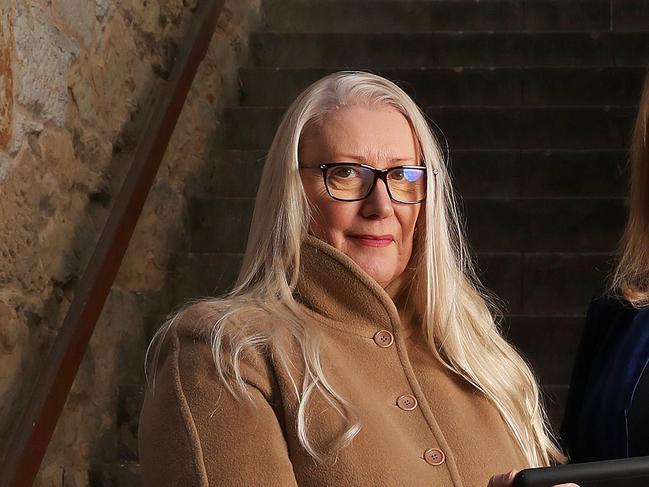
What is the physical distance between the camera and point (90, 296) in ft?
10.4

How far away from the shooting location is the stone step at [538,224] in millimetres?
4227

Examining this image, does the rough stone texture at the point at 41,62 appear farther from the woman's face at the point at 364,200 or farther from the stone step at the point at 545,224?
the stone step at the point at 545,224

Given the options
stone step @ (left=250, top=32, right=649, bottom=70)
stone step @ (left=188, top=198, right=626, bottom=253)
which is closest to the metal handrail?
stone step @ (left=188, top=198, right=626, bottom=253)

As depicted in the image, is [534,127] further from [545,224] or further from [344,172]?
[344,172]

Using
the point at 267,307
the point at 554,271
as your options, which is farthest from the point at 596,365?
the point at 554,271

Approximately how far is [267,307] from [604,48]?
382 centimetres

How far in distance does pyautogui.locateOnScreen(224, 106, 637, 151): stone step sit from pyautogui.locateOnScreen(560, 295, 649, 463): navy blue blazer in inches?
88.6

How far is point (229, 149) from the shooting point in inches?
192

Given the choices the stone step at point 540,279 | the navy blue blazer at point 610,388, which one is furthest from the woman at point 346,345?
the stone step at point 540,279

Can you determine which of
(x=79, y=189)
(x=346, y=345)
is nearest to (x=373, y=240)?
(x=346, y=345)

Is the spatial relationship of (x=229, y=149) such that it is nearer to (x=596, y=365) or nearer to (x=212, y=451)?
(x=596, y=365)

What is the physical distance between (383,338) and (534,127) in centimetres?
301

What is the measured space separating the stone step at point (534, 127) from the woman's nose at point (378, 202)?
2847 millimetres

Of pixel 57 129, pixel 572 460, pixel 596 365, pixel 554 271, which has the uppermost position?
pixel 57 129
